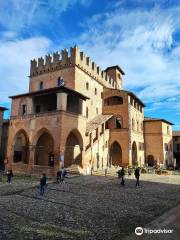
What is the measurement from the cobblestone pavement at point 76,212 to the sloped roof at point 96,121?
13636 millimetres

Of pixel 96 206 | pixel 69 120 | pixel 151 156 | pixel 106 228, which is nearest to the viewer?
pixel 106 228

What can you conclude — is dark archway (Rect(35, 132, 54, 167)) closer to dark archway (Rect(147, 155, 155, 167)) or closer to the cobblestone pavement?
the cobblestone pavement

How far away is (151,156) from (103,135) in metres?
14.4

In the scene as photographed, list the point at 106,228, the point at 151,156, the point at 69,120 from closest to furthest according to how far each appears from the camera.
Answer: the point at 106,228 < the point at 69,120 < the point at 151,156

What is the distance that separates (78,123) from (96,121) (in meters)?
7.47

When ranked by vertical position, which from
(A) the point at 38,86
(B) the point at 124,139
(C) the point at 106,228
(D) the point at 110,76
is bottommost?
(C) the point at 106,228

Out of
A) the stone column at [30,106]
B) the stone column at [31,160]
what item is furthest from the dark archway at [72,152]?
the stone column at [30,106]

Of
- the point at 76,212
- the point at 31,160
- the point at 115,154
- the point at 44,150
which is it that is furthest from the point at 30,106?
the point at 76,212

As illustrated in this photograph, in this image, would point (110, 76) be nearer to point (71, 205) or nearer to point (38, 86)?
point (38, 86)

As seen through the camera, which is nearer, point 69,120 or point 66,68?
point 69,120

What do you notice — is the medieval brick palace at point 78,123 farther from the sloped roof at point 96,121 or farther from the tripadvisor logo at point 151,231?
the tripadvisor logo at point 151,231

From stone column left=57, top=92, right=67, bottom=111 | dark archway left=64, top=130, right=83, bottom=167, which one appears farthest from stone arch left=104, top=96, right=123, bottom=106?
stone column left=57, top=92, right=67, bottom=111

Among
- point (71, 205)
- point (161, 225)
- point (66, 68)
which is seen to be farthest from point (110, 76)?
point (161, 225)

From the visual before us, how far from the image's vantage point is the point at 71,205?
11148 millimetres
